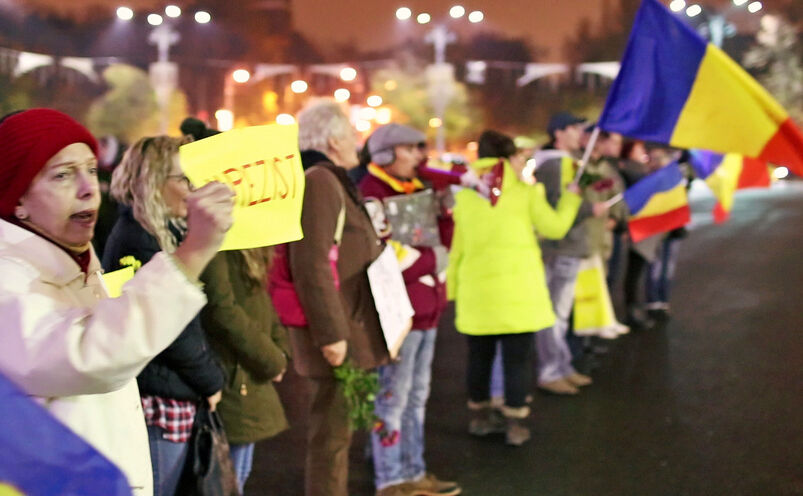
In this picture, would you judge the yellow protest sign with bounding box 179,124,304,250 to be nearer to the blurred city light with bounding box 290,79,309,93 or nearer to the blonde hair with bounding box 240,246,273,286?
the blonde hair with bounding box 240,246,273,286

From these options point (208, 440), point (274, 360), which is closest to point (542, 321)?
point (274, 360)

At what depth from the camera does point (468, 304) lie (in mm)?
5609

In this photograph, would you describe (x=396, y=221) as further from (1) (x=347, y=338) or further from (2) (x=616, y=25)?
(2) (x=616, y=25)

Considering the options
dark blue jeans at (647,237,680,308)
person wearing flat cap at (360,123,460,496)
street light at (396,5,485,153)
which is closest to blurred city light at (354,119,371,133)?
street light at (396,5,485,153)

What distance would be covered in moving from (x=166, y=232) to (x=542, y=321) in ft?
10.1

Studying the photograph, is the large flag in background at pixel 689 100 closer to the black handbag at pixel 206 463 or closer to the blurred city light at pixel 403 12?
the black handbag at pixel 206 463

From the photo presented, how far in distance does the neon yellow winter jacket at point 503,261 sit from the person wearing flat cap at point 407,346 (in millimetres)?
697

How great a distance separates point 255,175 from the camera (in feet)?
6.95

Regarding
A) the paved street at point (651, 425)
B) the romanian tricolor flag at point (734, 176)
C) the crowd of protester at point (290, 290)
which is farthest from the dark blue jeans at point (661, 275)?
the crowd of protester at point (290, 290)

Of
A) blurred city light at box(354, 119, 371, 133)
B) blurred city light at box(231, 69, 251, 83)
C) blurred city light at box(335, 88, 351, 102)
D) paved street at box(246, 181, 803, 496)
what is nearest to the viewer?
paved street at box(246, 181, 803, 496)

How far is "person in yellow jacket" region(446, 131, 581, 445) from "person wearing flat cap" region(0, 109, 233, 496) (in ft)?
11.8

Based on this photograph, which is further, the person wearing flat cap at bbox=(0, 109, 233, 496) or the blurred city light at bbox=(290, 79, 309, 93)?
the blurred city light at bbox=(290, 79, 309, 93)

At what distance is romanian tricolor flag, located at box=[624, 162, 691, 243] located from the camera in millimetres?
7816

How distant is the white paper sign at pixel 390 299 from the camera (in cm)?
396
